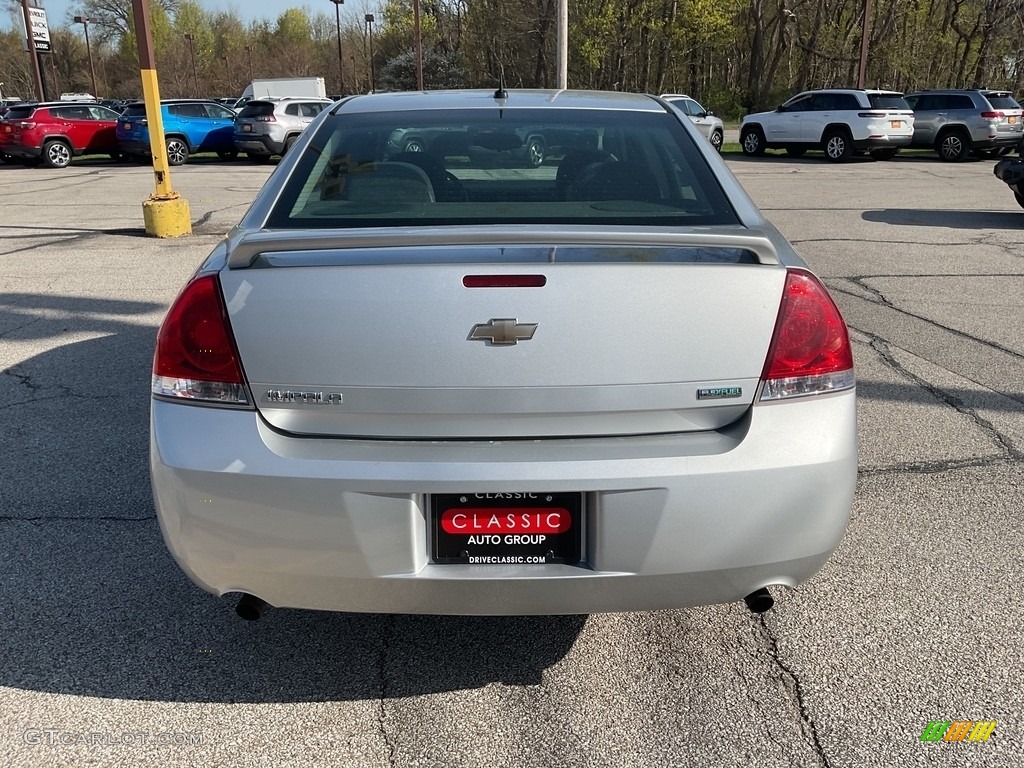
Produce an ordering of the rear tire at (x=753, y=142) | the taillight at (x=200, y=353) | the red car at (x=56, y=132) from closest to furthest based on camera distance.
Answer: the taillight at (x=200, y=353), the red car at (x=56, y=132), the rear tire at (x=753, y=142)

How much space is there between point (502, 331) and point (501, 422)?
230mm

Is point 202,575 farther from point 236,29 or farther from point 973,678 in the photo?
point 236,29

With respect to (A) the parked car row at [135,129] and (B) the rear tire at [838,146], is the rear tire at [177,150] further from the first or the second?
(B) the rear tire at [838,146]

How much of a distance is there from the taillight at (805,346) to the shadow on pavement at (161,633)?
1.12 m

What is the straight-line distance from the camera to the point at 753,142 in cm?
2541

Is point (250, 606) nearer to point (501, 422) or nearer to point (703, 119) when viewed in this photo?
point (501, 422)

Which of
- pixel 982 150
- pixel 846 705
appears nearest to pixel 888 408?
pixel 846 705

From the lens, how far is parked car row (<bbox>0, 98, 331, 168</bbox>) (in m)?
22.9

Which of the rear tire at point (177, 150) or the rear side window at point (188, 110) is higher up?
the rear side window at point (188, 110)

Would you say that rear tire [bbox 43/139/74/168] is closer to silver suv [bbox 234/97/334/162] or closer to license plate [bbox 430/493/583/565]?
silver suv [bbox 234/97/334/162]

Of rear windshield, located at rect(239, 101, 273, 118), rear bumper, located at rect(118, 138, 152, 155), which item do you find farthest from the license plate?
rear bumper, located at rect(118, 138, 152, 155)

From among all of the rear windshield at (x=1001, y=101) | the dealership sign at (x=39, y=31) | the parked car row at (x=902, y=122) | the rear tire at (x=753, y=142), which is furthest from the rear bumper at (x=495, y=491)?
the dealership sign at (x=39, y=31)

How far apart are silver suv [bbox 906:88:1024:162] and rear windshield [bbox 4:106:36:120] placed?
23.0 metres

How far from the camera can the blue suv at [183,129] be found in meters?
23.3
